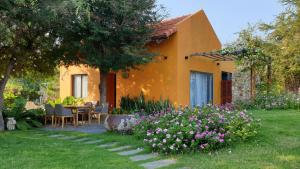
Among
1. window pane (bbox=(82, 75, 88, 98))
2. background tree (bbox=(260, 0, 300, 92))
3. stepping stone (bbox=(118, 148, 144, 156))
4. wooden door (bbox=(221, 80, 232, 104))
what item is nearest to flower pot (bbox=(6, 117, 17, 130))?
stepping stone (bbox=(118, 148, 144, 156))

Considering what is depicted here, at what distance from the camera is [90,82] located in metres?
19.0

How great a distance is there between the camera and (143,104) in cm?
1480

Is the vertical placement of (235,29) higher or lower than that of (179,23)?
higher

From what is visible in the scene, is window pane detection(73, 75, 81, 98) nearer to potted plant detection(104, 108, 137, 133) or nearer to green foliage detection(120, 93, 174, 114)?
green foliage detection(120, 93, 174, 114)

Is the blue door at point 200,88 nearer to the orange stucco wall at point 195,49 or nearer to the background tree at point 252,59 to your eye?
the orange stucco wall at point 195,49

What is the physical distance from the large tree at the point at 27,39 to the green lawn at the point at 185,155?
302cm

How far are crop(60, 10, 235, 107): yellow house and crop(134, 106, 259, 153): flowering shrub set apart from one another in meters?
5.49

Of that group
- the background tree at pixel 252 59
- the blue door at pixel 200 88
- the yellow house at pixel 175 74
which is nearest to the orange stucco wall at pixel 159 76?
the yellow house at pixel 175 74

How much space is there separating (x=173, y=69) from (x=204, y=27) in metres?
3.92

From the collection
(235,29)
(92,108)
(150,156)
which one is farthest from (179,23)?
(235,29)

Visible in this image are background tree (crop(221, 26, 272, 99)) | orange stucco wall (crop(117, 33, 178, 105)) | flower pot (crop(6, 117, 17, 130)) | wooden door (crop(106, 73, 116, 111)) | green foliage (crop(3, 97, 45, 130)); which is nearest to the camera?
flower pot (crop(6, 117, 17, 130))

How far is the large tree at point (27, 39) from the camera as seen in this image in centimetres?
951

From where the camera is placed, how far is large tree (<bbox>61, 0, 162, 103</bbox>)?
12.9 meters

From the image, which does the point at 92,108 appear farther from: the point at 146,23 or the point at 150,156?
the point at 150,156
